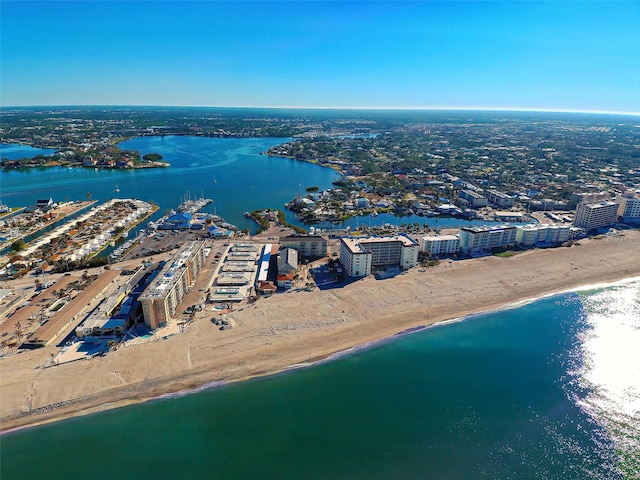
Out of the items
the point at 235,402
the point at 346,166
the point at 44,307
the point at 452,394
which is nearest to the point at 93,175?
the point at 346,166

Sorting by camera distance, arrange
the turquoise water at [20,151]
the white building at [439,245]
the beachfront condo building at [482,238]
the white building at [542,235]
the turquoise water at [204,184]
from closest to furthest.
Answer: the white building at [439,245], the beachfront condo building at [482,238], the white building at [542,235], the turquoise water at [204,184], the turquoise water at [20,151]

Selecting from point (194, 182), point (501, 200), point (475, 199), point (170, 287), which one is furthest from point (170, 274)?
point (501, 200)

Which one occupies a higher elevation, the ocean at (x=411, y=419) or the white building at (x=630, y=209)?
the white building at (x=630, y=209)

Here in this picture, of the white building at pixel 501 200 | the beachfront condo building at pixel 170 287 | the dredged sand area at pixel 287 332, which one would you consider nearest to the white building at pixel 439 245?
the dredged sand area at pixel 287 332

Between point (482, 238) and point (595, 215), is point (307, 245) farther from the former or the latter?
point (595, 215)

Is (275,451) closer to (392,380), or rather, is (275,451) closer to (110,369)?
(392,380)

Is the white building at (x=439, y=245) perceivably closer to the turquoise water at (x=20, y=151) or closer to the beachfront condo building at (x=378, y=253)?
the beachfront condo building at (x=378, y=253)
